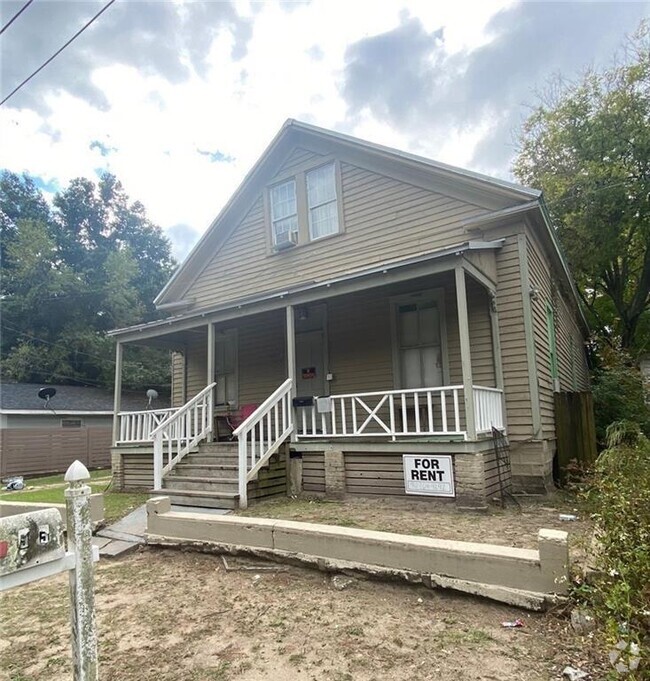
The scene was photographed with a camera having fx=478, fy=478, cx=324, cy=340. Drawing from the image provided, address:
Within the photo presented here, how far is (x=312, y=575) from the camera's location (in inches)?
179

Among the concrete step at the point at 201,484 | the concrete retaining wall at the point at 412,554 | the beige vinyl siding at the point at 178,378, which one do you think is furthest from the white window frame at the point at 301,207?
the concrete retaining wall at the point at 412,554

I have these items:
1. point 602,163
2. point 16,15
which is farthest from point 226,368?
point 602,163

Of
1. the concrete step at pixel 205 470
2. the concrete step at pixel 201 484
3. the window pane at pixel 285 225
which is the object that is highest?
the window pane at pixel 285 225

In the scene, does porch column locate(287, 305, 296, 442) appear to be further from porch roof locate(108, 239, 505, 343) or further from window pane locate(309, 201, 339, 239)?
window pane locate(309, 201, 339, 239)

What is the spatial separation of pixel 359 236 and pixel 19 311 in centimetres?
2471

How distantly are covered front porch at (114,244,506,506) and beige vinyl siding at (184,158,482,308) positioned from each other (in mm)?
901

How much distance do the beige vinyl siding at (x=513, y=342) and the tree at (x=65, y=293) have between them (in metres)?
24.1

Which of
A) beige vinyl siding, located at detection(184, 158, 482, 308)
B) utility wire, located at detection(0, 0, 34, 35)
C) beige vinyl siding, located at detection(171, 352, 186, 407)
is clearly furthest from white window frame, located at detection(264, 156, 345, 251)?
utility wire, located at detection(0, 0, 34, 35)

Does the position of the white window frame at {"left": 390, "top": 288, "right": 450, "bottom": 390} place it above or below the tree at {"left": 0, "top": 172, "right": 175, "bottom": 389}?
below

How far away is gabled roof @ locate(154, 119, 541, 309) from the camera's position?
8758 millimetres

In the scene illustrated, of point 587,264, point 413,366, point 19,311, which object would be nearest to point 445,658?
point 413,366

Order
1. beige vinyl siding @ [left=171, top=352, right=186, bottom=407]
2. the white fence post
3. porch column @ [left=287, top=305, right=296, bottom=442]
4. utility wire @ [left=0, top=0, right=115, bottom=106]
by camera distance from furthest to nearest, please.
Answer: beige vinyl siding @ [left=171, top=352, right=186, bottom=407]
porch column @ [left=287, top=305, right=296, bottom=442]
utility wire @ [left=0, top=0, right=115, bottom=106]
the white fence post

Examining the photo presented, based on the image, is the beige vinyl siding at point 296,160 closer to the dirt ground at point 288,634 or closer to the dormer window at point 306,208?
the dormer window at point 306,208

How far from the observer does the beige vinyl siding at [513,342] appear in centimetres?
801
